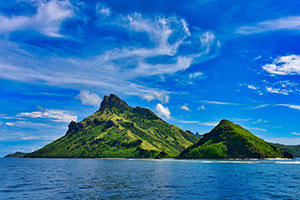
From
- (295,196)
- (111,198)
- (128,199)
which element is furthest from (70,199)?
(295,196)

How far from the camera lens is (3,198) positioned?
58.9 metres

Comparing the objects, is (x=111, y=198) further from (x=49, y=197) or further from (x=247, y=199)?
(x=247, y=199)

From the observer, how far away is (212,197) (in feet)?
193

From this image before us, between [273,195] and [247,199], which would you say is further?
[273,195]

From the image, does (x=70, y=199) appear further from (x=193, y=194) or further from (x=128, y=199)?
(x=193, y=194)

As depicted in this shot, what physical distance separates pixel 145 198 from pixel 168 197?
5964 millimetres

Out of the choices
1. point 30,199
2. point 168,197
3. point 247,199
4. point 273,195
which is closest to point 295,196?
point 273,195

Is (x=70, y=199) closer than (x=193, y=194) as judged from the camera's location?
Yes

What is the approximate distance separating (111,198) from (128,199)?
14.7 ft

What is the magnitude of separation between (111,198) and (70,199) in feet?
32.6

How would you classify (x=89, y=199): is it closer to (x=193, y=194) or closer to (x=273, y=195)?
(x=193, y=194)

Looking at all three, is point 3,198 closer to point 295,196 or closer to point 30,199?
point 30,199

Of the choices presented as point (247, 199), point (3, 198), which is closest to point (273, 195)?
point (247, 199)

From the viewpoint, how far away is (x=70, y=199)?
185 ft
